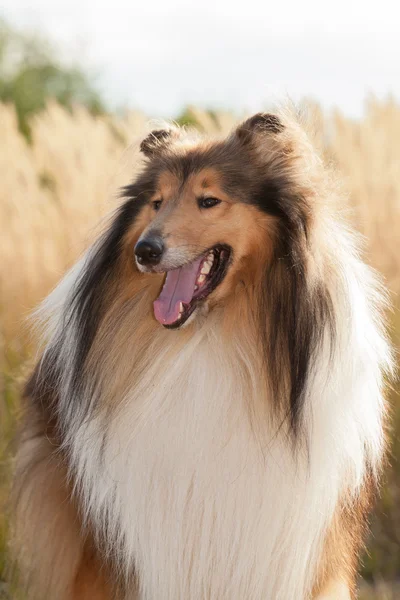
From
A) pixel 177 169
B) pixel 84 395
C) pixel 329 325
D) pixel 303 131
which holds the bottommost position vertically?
pixel 84 395

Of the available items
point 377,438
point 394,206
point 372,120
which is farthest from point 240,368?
point 372,120

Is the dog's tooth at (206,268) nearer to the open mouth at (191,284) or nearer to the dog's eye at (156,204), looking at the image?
the open mouth at (191,284)

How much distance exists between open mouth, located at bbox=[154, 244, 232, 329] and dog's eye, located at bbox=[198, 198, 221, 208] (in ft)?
0.51

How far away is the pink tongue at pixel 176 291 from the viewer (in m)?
3.11

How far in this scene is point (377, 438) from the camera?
3271 millimetres

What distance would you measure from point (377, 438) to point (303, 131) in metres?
1.11

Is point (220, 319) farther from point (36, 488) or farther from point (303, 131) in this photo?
point (36, 488)

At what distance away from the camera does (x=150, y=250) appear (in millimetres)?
A: 3004

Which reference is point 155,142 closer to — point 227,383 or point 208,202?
point 208,202

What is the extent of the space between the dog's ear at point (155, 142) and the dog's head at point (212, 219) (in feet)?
0.88

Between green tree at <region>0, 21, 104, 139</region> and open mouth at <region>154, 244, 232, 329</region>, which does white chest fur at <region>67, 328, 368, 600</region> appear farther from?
green tree at <region>0, 21, 104, 139</region>

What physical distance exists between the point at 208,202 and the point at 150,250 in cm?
30

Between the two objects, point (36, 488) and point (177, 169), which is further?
point (36, 488)

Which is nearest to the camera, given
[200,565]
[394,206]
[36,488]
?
[200,565]
